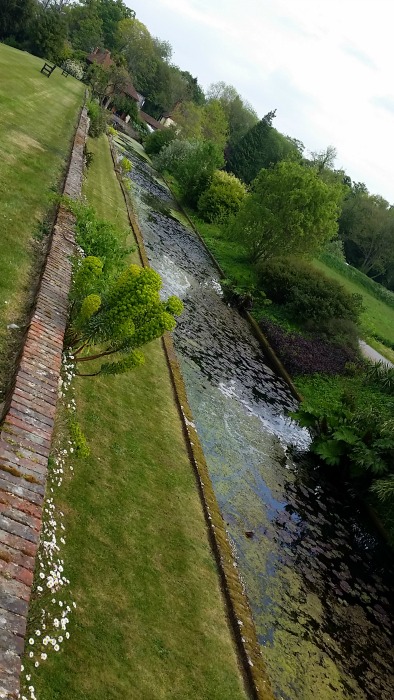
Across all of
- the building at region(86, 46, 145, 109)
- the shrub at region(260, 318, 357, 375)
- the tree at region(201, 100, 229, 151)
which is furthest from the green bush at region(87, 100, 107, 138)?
the building at region(86, 46, 145, 109)

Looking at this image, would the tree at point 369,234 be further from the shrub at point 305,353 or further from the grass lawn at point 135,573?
the grass lawn at point 135,573

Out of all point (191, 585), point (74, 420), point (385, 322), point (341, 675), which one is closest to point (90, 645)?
point (191, 585)

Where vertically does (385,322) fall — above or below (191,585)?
above

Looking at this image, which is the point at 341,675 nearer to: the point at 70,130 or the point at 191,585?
the point at 191,585

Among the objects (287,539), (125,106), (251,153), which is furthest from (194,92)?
(287,539)

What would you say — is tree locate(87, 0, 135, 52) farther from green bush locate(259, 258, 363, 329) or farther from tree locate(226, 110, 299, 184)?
→ green bush locate(259, 258, 363, 329)

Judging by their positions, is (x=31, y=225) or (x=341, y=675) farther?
(x=31, y=225)

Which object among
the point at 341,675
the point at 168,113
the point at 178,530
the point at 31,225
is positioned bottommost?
the point at 341,675
